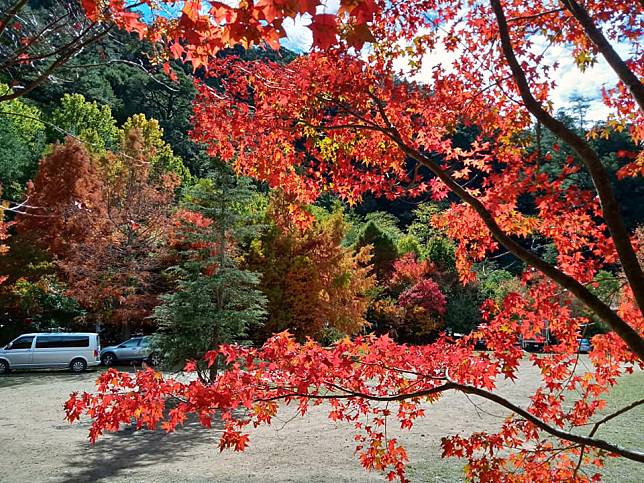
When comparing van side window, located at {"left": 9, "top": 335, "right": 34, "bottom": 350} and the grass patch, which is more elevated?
van side window, located at {"left": 9, "top": 335, "right": 34, "bottom": 350}

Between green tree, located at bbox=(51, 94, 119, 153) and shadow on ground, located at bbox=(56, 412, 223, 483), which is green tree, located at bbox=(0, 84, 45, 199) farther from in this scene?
shadow on ground, located at bbox=(56, 412, 223, 483)

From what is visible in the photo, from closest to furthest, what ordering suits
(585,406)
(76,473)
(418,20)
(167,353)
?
1. (585,406)
2. (418,20)
3. (76,473)
4. (167,353)

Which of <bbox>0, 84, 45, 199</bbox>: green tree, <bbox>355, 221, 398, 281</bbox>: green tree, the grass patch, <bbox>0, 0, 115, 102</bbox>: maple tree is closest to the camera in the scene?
<bbox>0, 0, 115, 102</bbox>: maple tree

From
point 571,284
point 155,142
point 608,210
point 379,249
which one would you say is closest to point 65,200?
point 155,142

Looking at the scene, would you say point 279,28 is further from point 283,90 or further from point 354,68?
point 283,90

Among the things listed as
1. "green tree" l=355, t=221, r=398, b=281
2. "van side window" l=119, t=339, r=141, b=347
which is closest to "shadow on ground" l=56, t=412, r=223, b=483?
"van side window" l=119, t=339, r=141, b=347

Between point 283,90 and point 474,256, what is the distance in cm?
189

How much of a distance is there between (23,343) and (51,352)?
3.15 ft

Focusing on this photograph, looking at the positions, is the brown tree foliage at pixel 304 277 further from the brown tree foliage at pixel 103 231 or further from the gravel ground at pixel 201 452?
the gravel ground at pixel 201 452

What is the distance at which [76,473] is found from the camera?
6688 millimetres

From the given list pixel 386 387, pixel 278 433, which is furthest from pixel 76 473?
pixel 386 387

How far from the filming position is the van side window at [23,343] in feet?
58.3

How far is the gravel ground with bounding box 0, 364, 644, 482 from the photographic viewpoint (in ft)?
21.5

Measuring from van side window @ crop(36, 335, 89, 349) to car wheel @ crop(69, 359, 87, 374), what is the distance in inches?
21.9
